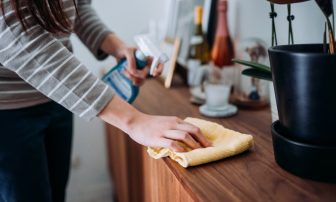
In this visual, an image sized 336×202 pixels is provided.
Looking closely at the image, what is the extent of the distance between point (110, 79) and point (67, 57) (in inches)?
13.2

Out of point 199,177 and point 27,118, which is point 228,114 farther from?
point 27,118

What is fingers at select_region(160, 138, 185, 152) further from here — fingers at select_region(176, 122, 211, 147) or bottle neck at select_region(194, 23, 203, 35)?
bottle neck at select_region(194, 23, 203, 35)

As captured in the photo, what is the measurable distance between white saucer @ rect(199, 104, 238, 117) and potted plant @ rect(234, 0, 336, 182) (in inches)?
12.3

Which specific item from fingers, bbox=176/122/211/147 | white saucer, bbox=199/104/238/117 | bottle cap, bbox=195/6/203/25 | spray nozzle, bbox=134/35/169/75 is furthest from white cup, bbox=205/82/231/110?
bottle cap, bbox=195/6/203/25

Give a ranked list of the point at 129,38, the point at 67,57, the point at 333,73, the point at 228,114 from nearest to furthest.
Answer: the point at 333,73
the point at 67,57
the point at 228,114
the point at 129,38

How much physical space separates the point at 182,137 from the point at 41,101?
13.6 inches

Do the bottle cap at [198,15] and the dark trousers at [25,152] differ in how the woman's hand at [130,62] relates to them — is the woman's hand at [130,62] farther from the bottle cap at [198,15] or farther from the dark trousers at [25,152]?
the bottle cap at [198,15]

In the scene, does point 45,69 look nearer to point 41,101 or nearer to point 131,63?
point 41,101

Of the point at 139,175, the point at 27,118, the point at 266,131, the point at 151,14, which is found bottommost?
the point at 139,175

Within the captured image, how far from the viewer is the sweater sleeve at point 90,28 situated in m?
0.98

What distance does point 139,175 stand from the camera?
911mm

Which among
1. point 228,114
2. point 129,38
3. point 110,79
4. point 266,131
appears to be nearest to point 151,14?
point 129,38

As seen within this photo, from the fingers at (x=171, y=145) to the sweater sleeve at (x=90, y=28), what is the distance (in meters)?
0.48

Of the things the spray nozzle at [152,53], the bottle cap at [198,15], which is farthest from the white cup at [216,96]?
the bottle cap at [198,15]
